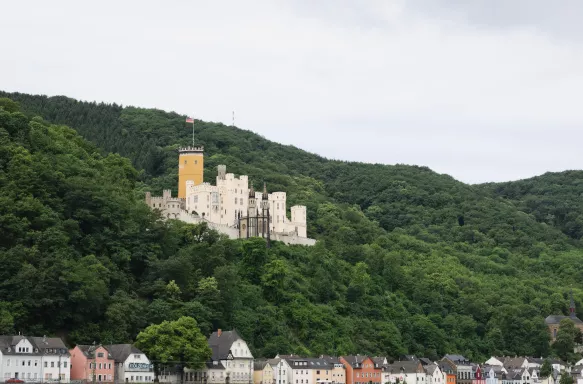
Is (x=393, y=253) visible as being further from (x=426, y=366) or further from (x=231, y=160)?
(x=231, y=160)

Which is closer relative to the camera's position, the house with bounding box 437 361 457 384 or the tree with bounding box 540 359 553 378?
the house with bounding box 437 361 457 384

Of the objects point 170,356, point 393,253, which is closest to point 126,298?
point 170,356

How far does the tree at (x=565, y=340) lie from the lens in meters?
147

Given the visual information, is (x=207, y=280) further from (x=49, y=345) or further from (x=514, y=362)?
(x=514, y=362)

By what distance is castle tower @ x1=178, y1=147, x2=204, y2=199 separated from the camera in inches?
5507

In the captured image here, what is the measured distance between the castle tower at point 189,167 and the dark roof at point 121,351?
1624 inches

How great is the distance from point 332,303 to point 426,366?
A: 13.5 m

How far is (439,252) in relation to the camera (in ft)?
588

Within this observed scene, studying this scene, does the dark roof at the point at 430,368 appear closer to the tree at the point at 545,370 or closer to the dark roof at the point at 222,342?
the tree at the point at 545,370

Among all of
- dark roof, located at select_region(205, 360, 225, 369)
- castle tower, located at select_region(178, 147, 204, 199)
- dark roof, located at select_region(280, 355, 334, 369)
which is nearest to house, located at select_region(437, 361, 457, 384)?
dark roof, located at select_region(280, 355, 334, 369)

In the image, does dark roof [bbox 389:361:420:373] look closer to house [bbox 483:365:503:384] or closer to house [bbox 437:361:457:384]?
house [bbox 437:361:457:384]

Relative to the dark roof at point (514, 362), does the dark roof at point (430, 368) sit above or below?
below

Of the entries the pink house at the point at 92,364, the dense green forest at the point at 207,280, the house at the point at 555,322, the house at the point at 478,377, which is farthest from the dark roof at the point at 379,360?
the house at the point at 555,322

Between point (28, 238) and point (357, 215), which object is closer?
point (28, 238)
